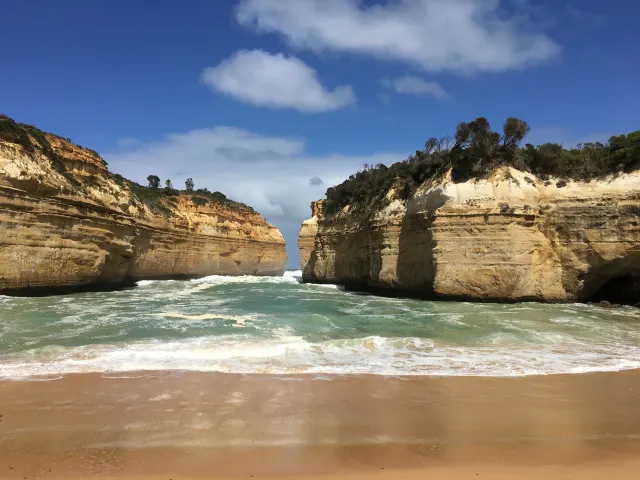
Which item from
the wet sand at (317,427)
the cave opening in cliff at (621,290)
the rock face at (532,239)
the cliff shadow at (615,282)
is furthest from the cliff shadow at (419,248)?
the wet sand at (317,427)

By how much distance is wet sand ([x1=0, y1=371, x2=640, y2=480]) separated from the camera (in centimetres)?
343

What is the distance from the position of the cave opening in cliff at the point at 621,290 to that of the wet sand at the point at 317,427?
1212cm

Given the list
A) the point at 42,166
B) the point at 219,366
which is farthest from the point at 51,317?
the point at 42,166

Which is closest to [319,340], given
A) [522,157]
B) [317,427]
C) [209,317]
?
[317,427]

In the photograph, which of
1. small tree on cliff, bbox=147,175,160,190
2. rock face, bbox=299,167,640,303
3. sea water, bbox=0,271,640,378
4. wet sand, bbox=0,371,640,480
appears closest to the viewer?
wet sand, bbox=0,371,640,480

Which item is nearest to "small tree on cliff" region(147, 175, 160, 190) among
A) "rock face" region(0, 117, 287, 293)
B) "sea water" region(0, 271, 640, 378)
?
"rock face" region(0, 117, 287, 293)

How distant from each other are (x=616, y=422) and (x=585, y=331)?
20.4 ft

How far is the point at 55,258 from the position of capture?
1736 cm

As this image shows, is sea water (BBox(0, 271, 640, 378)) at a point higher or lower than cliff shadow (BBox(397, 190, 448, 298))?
lower

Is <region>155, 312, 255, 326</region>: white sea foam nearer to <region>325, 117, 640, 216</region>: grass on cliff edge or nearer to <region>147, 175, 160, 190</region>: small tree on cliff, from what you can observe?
<region>325, 117, 640, 216</region>: grass on cliff edge

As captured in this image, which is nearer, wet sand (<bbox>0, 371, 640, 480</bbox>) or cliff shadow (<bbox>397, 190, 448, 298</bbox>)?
wet sand (<bbox>0, 371, 640, 480</bbox>)

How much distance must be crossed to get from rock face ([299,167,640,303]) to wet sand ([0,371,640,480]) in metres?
9.31

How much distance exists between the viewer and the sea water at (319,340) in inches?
261

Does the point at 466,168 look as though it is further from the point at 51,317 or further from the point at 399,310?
the point at 51,317
